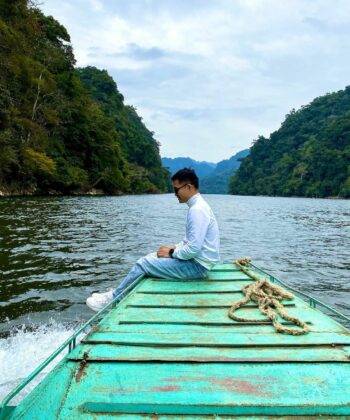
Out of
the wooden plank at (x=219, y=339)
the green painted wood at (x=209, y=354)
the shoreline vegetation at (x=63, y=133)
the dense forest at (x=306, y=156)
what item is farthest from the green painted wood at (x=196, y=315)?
the dense forest at (x=306, y=156)

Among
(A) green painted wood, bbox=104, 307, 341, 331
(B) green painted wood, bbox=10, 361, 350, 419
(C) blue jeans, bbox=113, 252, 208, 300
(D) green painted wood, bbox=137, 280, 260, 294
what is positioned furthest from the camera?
(C) blue jeans, bbox=113, 252, 208, 300

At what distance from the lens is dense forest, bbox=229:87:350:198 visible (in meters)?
85.6

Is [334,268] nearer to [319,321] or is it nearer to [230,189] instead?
[319,321]

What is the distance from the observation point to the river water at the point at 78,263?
495 centimetres

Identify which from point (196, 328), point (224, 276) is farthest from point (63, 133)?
point (196, 328)

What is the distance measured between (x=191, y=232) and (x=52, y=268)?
4.77 m

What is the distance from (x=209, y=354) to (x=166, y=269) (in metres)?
2.39

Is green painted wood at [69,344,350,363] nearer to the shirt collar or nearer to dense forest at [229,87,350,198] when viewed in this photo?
the shirt collar

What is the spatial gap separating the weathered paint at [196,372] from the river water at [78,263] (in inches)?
56.4

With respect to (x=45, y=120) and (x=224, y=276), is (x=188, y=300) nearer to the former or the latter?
(x=224, y=276)

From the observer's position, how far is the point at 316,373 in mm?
2418

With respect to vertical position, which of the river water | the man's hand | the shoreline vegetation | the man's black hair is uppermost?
the shoreline vegetation

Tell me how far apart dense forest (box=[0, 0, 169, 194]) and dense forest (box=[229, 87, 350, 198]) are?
49.9 metres

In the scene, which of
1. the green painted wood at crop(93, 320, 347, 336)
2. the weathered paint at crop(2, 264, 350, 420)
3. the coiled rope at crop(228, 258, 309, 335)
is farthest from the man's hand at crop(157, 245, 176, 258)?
the green painted wood at crop(93, 320, 347, 336)
